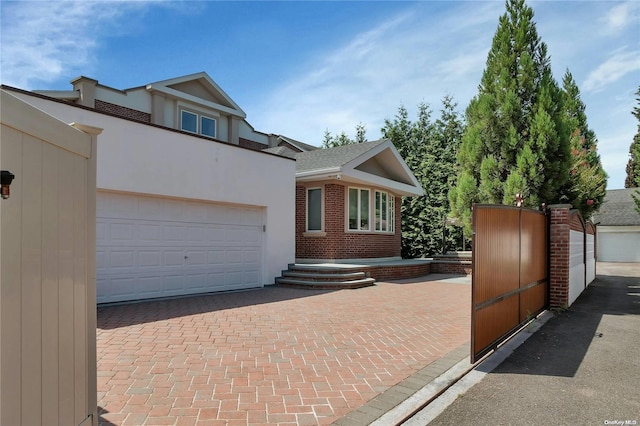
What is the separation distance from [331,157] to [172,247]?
24.5 feet

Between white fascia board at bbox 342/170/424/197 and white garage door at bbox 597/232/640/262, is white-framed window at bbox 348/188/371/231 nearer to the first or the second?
white fascia board at bbox 342/170/424/197

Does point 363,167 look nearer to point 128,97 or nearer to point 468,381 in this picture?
point 128,97

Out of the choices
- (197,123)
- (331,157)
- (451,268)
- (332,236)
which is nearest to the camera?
(332,236)

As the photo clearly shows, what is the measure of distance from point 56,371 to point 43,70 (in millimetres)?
7782

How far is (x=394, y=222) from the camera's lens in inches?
692

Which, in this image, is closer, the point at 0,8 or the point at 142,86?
the point at 0,8

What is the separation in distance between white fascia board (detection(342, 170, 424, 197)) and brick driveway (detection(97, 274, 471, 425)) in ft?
18.3

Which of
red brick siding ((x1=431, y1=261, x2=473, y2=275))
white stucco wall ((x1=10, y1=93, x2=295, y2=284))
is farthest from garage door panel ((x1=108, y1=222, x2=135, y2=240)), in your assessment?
red brick siding ((x1=431, y1=261, x2=473, y2=275))

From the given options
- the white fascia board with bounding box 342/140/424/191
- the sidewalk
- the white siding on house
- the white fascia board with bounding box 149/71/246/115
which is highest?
the white fascia board with bounding box 149/71/246/115

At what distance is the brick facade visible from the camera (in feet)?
47.4

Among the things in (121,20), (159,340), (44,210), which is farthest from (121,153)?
(44,210)

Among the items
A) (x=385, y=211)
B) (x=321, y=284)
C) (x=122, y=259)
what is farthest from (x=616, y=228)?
(x=122, y=259)

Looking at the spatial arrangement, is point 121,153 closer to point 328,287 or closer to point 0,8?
point 0,8

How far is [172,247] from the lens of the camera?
32.0 feet
